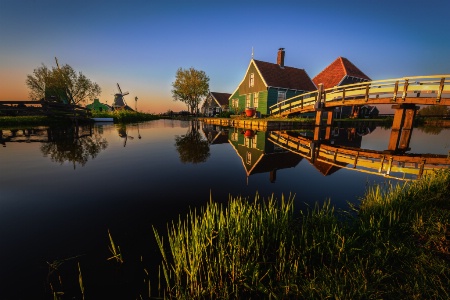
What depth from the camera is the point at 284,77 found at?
82.9 feet

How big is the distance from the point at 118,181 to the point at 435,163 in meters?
10.1

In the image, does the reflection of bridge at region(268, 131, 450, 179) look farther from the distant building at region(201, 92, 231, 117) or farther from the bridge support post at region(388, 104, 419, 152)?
the distant building at region(201, 92, 231, 117)

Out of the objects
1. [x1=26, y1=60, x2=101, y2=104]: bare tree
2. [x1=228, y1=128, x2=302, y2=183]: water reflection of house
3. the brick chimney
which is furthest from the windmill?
[x1=228, y1=128, x2=302, y2=183]: water reflection of house

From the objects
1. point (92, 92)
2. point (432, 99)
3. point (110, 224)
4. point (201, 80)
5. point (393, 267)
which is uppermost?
point (201, 80)

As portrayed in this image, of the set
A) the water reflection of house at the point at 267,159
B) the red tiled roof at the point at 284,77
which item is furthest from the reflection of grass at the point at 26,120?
the red tiled roof at the point at 284,77

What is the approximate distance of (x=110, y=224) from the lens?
10.1 ft

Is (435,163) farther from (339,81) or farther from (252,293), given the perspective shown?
(339,81)

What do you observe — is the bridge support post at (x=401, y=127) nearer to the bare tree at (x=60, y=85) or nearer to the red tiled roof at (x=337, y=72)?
the red tiled roof at (x=337, y=72)

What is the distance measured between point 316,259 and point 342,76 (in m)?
31.3

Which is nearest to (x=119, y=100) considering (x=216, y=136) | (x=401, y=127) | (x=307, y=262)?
(x=216, y=136)

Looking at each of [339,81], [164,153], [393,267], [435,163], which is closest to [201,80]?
[339,81]

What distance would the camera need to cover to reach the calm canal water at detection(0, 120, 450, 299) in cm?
219

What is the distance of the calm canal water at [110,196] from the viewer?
2189mm

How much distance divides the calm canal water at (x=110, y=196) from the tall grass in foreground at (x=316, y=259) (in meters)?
0.66
